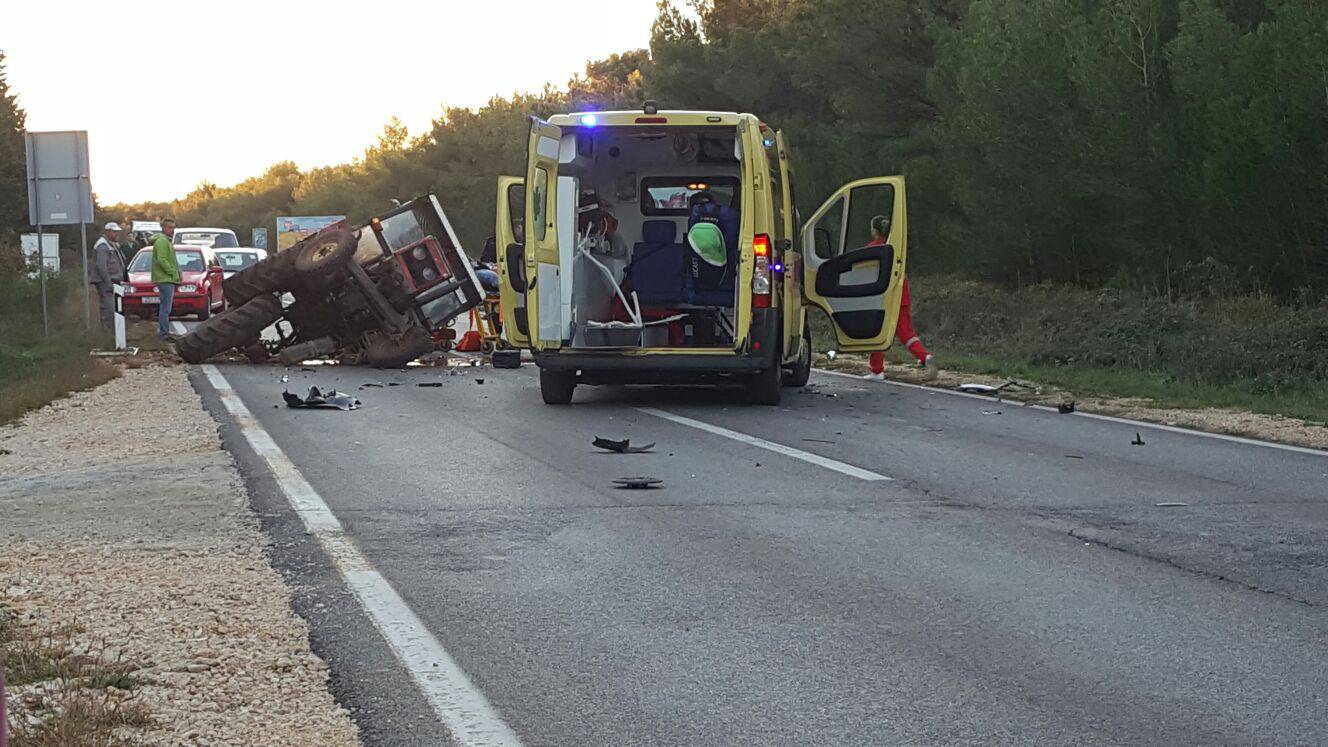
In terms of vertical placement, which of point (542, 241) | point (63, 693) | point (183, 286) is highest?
point (542, 241)

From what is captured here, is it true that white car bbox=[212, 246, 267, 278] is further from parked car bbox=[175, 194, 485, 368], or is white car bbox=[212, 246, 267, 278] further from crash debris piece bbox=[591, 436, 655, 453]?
crash debris piece bbox=[591, 436, 655, 453]

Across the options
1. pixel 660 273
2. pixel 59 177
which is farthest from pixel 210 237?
pixel 660 273

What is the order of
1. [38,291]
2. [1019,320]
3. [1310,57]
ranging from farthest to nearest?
[38,291], [1019,320], [1310,57]

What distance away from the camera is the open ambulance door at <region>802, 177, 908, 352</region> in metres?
16.2

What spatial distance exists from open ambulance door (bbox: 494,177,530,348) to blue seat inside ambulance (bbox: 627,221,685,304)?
112 centimetres

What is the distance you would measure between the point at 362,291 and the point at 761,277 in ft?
25.6

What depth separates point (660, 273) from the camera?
15.8m

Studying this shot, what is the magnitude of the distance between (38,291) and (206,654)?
31.5 meters

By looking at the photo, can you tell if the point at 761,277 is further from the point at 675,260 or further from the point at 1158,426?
the point at 1158,426

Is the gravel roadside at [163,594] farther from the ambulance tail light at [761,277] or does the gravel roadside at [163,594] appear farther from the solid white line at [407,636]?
the ambulance tail light at [761,277]

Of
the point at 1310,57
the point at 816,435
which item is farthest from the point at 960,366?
the point at 816,435

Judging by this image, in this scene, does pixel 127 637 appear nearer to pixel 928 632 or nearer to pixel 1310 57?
pixel 928 632

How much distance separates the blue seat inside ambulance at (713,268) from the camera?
50.7 ft

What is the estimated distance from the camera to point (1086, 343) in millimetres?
20359
